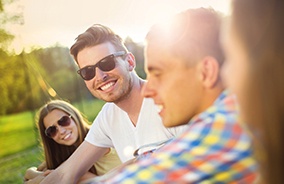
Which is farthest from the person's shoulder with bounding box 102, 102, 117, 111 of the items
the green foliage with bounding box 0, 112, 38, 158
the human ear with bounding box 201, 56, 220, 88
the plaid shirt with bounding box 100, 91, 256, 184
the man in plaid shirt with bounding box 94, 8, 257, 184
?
the plaid shirt with bounding box 100, 91, 256, 184

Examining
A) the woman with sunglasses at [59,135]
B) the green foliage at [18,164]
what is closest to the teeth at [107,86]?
the woman with sunglasses at [59,135]

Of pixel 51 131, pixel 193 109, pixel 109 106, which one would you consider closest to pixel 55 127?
pixel 51 131

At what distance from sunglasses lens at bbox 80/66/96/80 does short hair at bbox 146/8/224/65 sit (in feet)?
2.72

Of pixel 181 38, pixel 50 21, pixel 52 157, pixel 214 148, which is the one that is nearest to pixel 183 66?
pixel 181 38

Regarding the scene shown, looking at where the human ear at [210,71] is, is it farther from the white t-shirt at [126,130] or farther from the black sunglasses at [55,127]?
the black sunglasses at [55,127]

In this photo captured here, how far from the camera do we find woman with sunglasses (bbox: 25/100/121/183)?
7.02 feet

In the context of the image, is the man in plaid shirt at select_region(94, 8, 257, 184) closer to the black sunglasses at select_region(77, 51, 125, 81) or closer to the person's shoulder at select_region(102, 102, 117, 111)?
the black sunglasses at select_region(77, 51, 125, 81)

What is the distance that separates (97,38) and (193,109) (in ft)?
3.22

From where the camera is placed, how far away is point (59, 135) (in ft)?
7.11

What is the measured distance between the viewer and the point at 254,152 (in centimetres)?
73

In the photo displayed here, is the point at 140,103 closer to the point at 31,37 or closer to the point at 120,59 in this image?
the point at 120,59

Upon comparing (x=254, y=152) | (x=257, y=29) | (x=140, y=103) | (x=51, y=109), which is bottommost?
(x=254, y=152)

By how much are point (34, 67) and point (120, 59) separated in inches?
16.2

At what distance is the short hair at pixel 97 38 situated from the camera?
196cm
